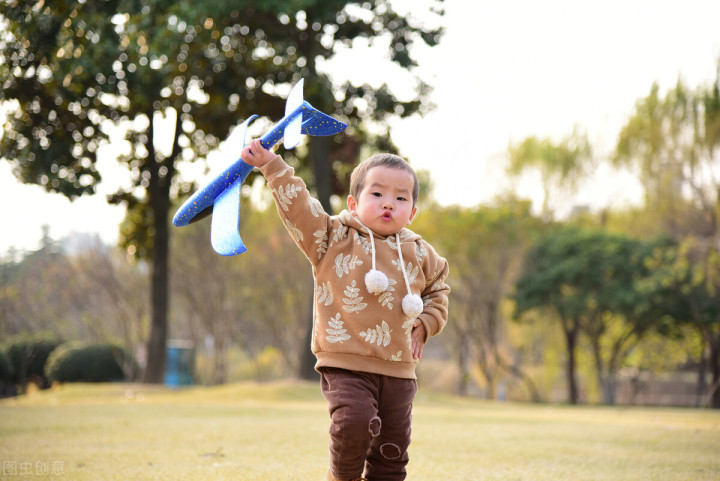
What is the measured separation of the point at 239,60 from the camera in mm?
13930

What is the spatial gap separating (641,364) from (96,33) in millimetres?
22130

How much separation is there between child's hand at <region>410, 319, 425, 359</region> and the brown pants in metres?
0.12

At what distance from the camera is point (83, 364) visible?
19.5 meters

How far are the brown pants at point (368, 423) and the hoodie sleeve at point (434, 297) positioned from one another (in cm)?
24

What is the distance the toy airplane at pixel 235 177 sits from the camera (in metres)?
2.91

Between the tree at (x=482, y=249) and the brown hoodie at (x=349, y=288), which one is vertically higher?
the tree at (x=482, y=249)

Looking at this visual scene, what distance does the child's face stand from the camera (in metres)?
2.99

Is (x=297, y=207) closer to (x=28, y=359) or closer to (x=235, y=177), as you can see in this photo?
(x=235, y=177)

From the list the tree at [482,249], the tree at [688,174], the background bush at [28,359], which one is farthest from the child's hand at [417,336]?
the tree at [482,249]

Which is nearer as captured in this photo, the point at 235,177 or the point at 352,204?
the point at 235,177

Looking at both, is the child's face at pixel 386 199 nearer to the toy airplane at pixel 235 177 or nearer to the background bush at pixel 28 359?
the toy airplane at pixel 235 177

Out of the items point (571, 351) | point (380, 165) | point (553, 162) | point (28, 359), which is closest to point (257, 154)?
point (380, 165)

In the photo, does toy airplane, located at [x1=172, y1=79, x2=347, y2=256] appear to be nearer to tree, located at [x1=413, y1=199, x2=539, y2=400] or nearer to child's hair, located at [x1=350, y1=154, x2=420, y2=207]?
child's hair, located at [x1=350, y1=154, x2=420, y2=207]

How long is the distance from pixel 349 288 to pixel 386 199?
0.38m
